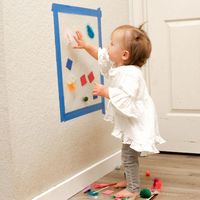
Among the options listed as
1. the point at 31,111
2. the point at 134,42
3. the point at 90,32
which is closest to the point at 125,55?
the point at 134,42

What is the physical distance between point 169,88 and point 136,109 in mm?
653

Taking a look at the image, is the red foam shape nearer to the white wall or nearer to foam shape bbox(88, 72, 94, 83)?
the white wall

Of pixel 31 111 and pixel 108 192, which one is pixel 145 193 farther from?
pixel 31 111

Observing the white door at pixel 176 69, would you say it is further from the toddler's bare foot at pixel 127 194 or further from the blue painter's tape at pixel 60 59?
the toddler's bare foot at pixel 127 194

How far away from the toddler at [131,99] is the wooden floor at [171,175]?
144mm

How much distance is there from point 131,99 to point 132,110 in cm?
4

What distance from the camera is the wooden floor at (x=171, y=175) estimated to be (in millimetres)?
1560

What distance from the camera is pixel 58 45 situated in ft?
4.97

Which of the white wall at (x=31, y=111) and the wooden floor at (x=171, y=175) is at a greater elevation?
the white wall at (x=31, y=111)

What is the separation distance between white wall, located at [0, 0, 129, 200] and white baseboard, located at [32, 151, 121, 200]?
0.08 ft

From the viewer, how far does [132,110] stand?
4.82ft

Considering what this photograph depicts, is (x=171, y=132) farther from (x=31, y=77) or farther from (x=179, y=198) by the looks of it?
(x=31, y=77)

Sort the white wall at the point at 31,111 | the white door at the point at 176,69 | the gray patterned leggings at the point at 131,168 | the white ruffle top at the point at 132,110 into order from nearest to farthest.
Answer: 1. the white wall at the point at 31,111
2. the white ruffle top at the point at 132,110
3. the gray patterned leggings at the point at 131,168
4. the white door at the point at 176,69

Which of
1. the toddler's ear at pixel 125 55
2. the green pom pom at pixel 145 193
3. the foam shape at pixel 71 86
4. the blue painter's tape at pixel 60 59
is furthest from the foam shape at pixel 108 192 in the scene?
the toddler's ear at pixel 125 55
